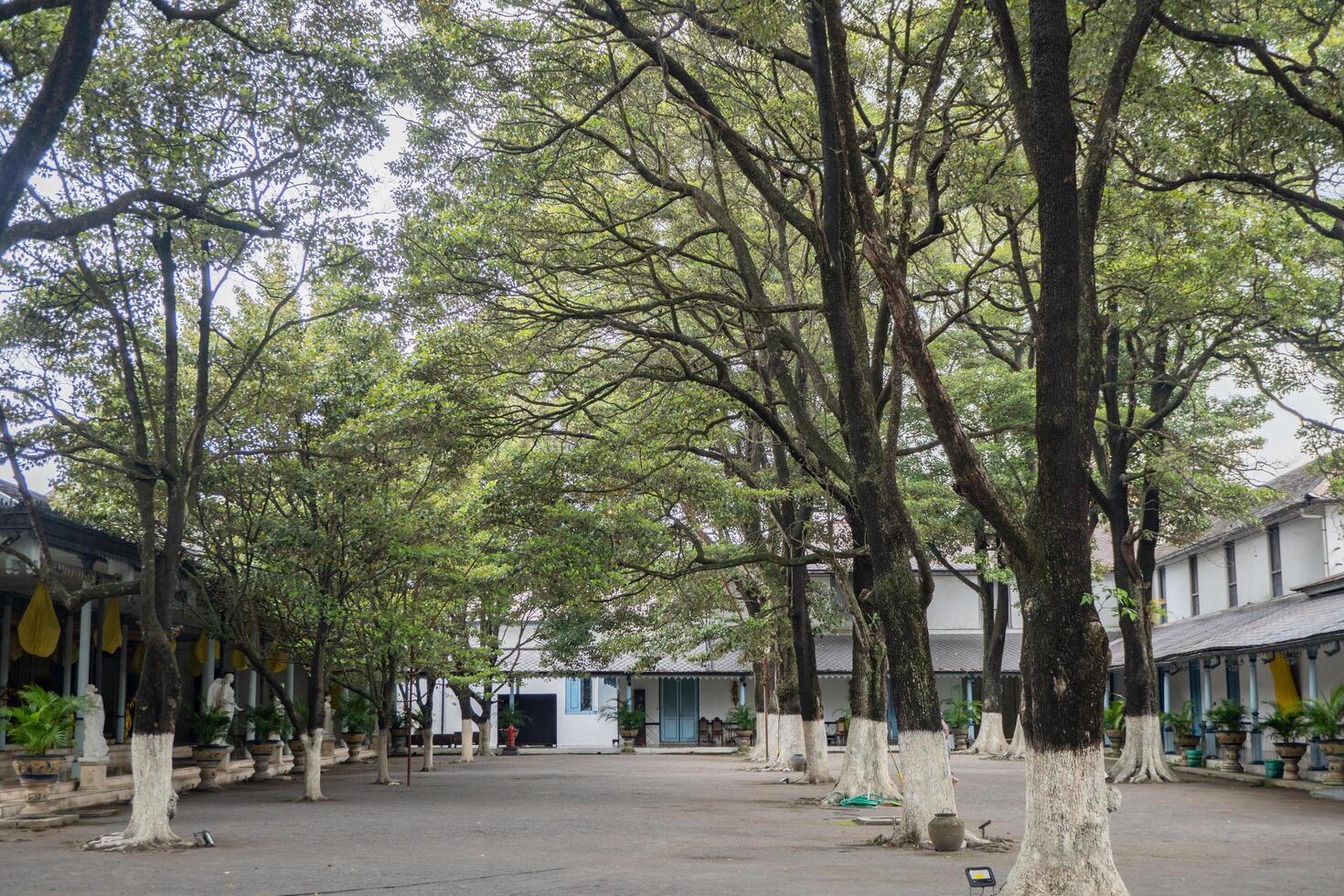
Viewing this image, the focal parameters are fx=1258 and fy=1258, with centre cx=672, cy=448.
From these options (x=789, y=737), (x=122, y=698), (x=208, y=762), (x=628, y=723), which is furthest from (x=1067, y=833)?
(x=628, y=723)

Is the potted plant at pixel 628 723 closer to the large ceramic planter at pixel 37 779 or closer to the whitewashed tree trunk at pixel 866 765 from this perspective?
the whitewashed tree trunk at pixel 866 765

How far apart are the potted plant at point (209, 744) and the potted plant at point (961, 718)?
26008mm

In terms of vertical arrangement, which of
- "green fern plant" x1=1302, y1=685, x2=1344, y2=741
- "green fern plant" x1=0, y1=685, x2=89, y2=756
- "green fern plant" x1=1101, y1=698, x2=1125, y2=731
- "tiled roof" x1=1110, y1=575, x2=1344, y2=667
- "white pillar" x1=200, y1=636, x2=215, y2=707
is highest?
"tiled roof" x1=1110, y1=575, x2=1344, y2=667

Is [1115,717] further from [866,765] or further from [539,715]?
[539,715]

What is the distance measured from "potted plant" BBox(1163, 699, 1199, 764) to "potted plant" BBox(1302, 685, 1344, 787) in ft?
26.1

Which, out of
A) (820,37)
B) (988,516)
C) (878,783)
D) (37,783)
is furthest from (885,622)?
(37,783)

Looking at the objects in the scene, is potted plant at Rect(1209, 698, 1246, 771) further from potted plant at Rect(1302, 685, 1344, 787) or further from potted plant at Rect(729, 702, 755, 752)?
potted plant at Rect(729, 702, 755, 752)

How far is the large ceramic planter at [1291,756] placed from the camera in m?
25.0

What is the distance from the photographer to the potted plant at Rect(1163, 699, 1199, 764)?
3092 cm

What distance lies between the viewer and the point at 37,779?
1747cm

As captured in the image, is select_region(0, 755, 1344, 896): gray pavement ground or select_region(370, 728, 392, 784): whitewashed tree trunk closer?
select_region(0, 755, 1344, 896): gray pavement ground

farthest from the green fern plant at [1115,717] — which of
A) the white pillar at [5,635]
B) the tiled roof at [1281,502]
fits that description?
the white pillar at [5,635]

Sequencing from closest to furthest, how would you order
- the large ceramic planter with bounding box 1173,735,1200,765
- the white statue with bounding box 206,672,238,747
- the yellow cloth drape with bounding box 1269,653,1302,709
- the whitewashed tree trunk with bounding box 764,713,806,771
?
the yellow cloth drape with bounding box 1269,653,1302,709 < the white statue with bounding box 206,672,238,747 < the whitewashed tree trunk with bounding box 764,713,806,771 < the large ceramic planter with bounding box 1173,735,1200,765

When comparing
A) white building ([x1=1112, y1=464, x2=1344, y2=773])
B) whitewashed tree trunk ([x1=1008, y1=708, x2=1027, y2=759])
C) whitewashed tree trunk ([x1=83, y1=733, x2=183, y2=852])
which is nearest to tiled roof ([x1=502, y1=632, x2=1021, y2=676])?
whitewashed tree trunk ([x1=1008, y1=708, x2=1027, y2=759])
